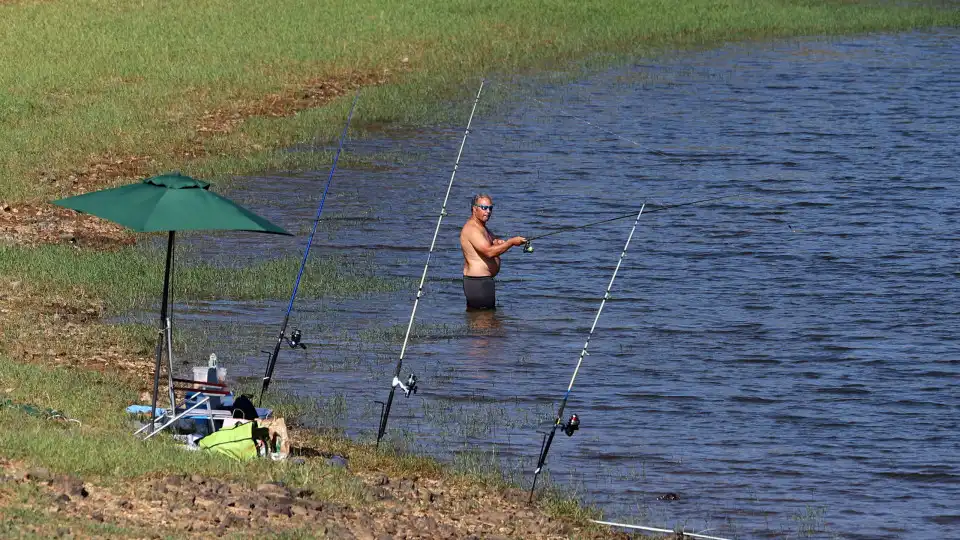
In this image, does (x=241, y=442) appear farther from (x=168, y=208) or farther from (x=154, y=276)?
(x=154, y=276)

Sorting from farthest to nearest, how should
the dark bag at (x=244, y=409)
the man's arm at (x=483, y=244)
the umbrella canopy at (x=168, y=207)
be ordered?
the man's arm at (x=483, y=244) < the dark bag at (x=244, y=409) < the umbrella canopy at (x=168, y=207)

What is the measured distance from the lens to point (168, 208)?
9961 mm

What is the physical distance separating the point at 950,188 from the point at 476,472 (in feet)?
46.6

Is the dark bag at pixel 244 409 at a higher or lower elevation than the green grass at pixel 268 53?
higher

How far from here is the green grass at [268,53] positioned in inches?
905

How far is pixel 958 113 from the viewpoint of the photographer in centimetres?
2905

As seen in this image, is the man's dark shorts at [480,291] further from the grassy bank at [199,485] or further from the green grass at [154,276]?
the grassy bank at [199,485]

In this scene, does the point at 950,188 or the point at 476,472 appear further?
the point at 950,188

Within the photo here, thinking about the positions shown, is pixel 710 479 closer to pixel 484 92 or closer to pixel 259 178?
pixel 259 178

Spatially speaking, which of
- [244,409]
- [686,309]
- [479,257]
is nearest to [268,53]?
[479,257]

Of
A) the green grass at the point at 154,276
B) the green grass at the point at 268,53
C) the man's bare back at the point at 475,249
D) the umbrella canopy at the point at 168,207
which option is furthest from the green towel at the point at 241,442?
the green grass at the point at 268,53

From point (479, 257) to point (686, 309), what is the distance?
7.46 feet

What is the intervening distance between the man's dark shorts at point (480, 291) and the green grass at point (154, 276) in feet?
3.64

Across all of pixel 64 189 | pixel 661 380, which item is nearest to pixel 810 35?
pixel 64 189
